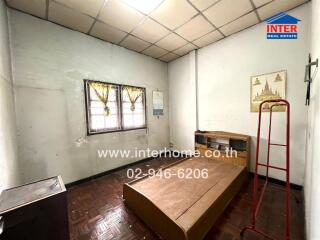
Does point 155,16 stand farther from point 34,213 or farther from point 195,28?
point 34,213

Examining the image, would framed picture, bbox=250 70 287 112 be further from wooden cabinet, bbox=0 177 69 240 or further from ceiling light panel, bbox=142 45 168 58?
wooden cabinet, bbox=0 177 69 240

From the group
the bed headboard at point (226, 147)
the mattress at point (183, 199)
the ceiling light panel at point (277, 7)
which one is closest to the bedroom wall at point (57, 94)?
the mattress at point (183, 199)

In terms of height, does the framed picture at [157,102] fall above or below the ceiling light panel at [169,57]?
below

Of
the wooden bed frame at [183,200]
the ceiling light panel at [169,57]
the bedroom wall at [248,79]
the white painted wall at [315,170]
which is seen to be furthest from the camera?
the ceiling light panel at [169,57]

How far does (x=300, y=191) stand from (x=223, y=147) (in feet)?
4.57

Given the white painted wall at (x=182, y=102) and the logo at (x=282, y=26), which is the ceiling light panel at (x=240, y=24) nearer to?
the logo at (x=282, y=26)

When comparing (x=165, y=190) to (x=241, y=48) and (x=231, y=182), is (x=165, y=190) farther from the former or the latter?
(x=241, y=48)

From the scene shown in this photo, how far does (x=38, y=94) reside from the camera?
2473 mm

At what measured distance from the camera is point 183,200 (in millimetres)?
1808

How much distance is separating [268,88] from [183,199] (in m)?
2.61

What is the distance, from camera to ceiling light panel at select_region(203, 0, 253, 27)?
90.3 inches

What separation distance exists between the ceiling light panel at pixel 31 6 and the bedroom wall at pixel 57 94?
108 millimetres

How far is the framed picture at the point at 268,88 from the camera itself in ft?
8.58

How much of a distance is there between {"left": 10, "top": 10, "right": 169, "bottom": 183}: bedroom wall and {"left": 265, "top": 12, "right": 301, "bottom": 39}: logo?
3.18m
